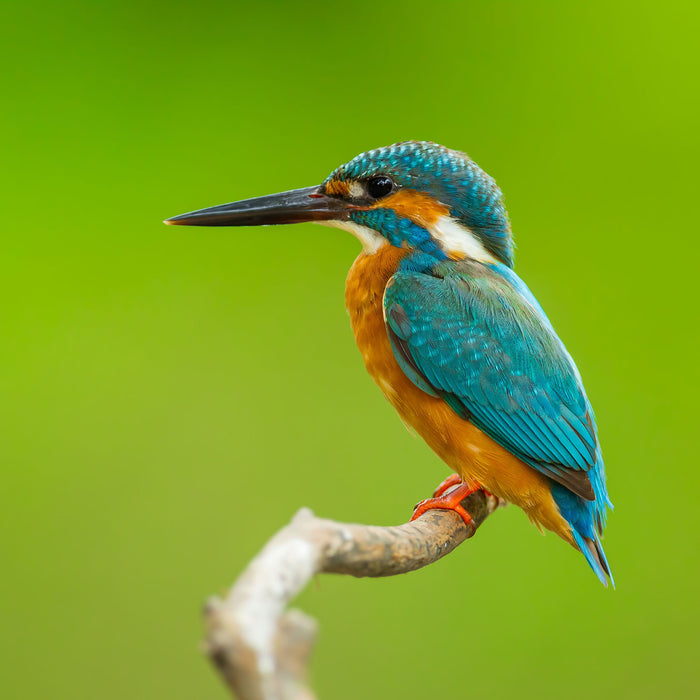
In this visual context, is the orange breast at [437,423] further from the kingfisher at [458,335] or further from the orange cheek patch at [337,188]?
the orange cheek patch at [337,188]

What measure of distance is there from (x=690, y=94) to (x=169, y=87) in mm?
2007

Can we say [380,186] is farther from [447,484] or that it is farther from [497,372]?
[447,484]

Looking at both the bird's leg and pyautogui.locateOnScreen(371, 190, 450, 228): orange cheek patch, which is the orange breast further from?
the bird's leg

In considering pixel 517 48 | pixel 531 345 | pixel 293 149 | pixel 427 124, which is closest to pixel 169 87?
pixel 293 149

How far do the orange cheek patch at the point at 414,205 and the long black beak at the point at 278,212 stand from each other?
0.09 meters

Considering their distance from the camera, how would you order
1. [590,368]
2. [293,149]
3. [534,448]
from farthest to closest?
[293,149] → [590,368] → [534,448]

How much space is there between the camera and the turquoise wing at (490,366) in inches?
72.3

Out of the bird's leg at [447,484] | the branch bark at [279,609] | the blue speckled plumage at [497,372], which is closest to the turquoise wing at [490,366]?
the blue speckled plumage at [497,372]

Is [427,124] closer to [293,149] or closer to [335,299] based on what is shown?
[293,149]

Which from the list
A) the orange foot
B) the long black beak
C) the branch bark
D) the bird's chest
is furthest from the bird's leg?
the branch bark

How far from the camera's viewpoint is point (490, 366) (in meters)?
1.85

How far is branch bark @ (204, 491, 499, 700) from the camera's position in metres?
0.67

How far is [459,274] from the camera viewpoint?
1901mm

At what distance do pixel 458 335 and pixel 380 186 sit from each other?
0.37 meters
